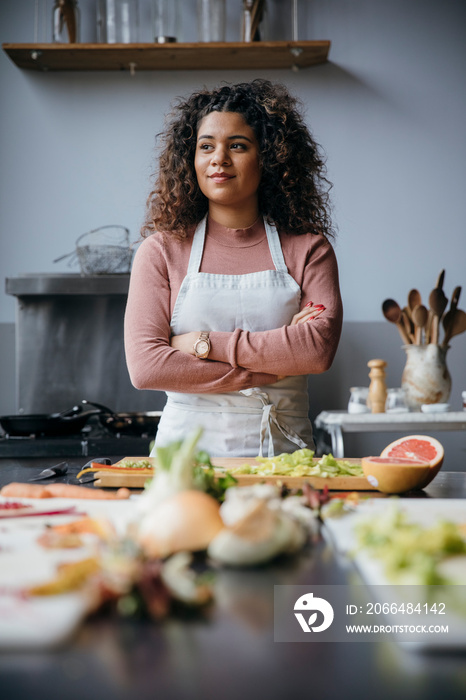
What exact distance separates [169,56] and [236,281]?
1.62m

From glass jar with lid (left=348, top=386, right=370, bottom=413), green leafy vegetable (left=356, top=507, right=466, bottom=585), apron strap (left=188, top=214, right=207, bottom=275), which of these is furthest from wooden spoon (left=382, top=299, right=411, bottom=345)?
green leafy vegetable (left=356, top=507, right=466, bottom=585)

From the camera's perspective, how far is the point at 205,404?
1.65m

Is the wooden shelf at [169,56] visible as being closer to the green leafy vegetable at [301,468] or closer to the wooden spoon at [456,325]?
the wooden spoon at [456,325]

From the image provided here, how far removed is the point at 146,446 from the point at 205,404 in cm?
81

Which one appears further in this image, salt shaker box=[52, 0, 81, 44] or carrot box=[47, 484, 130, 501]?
salt shaker box=[52, 0, 81, 44]

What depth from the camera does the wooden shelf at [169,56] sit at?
285 cm

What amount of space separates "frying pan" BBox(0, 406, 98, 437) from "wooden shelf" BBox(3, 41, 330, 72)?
59.6 inches

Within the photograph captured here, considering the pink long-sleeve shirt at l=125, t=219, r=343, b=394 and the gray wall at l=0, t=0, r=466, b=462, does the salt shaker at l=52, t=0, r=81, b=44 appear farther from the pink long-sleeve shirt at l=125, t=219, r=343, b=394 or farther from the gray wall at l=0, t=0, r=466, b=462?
the pink long-sleeve shirt at l=125, t=219, r=343, b=394

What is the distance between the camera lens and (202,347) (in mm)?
1582

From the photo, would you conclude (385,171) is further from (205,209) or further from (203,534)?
(203,534)

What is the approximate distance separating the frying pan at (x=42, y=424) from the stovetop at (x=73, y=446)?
3 cm

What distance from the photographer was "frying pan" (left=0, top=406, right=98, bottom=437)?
2316 millimetres

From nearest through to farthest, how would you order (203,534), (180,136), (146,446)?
(203,534), (180,136), (146,446)

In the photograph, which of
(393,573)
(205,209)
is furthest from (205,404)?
(393,573)
